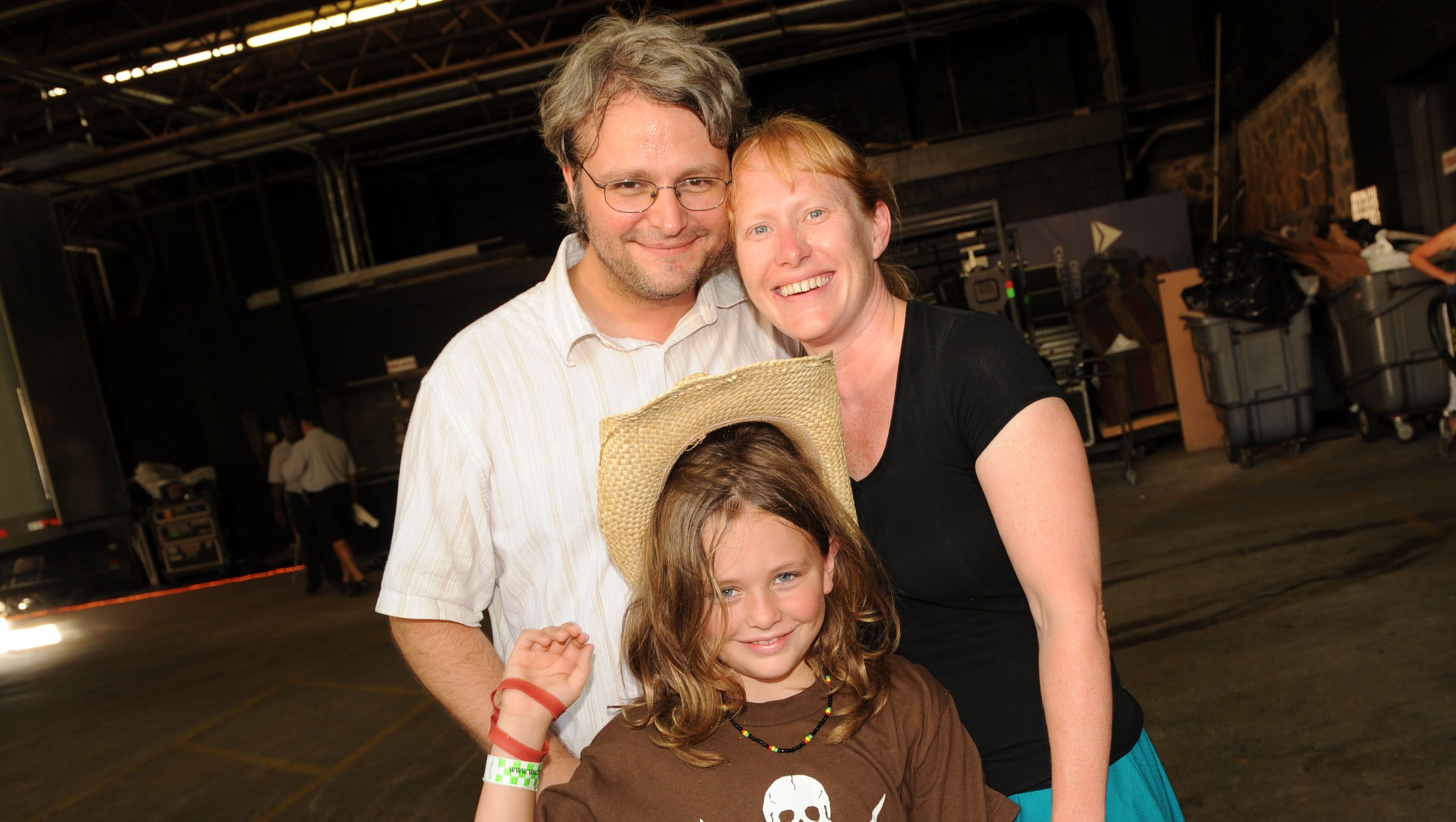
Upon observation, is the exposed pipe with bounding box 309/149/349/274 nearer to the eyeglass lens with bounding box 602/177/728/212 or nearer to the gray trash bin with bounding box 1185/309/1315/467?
the gray trash bin with bounding box 1185/309/1315/467

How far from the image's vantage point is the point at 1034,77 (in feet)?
37.3

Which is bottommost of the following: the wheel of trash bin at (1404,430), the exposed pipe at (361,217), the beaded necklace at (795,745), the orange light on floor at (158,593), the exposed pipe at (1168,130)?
the orange light on floor at (158,593)

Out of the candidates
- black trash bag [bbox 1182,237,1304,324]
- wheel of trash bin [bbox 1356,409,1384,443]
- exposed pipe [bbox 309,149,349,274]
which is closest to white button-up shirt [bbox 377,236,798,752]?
black trash bag [bbox 1182,237,1304,324]

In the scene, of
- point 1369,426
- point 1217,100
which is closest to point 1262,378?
point 1369,426

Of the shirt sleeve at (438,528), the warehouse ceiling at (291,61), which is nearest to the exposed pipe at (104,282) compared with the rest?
the warehouse ceiling at (291,61)

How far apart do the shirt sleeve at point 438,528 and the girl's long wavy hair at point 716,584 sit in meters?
0.31

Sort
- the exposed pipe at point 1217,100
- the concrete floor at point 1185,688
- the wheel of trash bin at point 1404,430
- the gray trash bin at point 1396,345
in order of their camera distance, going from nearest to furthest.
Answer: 1. the concrete floor at point 1185,688
2. the gray trash bin at point 1396,345
3. the wheel of trash bin at point 1404,430
4. the exposed pipe at point 1217,100

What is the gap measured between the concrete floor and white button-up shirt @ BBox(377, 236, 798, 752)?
2075 mm

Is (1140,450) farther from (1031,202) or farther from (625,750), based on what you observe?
(625,750)

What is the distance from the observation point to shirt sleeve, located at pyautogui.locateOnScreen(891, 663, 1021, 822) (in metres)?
1.22

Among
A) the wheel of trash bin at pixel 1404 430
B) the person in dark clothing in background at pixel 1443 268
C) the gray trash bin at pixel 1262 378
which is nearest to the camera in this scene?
the person in dark clothing in background at pixel 1443 268

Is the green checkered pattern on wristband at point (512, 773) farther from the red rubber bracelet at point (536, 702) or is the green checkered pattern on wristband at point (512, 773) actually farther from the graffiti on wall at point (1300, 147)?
the graffiti on wall at point (1300, 147)

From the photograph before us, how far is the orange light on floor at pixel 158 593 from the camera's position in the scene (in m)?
10.0

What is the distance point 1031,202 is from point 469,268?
6.28 m
